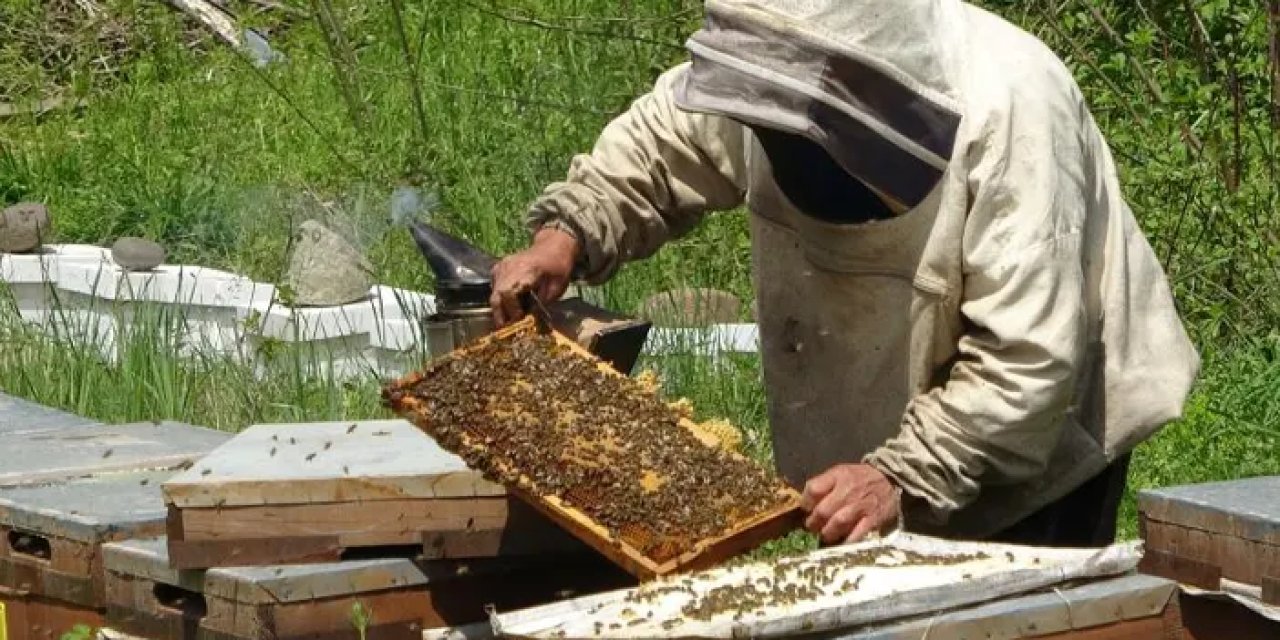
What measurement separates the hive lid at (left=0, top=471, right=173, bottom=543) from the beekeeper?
86 centimetres

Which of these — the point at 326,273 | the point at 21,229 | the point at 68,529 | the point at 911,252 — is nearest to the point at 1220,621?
the point at 911,252

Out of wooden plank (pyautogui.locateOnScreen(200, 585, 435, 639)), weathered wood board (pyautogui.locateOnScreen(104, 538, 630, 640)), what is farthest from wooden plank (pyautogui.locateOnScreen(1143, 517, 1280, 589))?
wooden plank (pyautogui.locateOnScreen(200, 585, 435, 639))

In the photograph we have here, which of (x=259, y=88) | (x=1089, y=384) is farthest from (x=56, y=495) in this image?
(x=259, y=88)

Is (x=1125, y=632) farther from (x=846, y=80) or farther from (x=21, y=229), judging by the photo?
(x=21, y=229)

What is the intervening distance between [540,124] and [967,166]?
523 centimetres

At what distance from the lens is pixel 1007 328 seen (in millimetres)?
4141

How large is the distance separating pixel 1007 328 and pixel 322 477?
1.30m

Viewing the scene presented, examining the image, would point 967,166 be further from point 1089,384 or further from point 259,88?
point 259,88

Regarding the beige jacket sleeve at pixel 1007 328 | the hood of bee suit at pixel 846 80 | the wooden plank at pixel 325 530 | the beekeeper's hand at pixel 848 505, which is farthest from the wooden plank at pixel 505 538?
the hood of bee suit at pixel 846 80

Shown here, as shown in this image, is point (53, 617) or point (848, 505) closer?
point (848, 505)

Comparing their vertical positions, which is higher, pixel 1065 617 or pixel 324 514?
pixel 324 514

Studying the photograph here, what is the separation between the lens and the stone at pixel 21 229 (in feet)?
31.4

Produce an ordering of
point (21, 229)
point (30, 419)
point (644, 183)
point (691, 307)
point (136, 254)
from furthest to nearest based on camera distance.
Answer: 1. point (21, 229)
2. point (136, 254)
3. point (691, 307)
4. point (30, 419)
5. point (644, 183)

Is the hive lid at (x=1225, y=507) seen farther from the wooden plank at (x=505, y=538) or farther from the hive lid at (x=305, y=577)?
the hive lid at (x=305, y=577)
